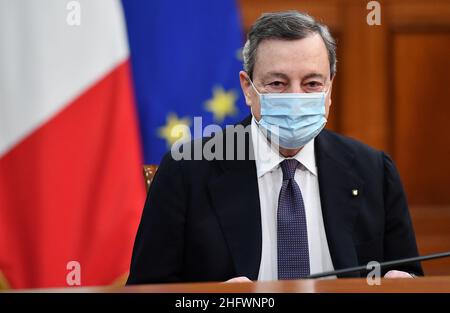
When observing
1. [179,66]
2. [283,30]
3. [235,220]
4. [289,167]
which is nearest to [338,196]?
[289,167]

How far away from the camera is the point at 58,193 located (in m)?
2.54

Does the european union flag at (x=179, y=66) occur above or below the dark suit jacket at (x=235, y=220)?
above

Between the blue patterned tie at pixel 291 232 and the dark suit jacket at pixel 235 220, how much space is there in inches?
2.2

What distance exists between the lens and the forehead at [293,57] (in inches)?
69.6

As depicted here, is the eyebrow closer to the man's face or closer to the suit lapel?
the man's face

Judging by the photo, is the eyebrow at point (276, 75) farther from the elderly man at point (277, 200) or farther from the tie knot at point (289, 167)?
the tie knot at point (289, 167)

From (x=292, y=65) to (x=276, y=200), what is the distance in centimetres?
33

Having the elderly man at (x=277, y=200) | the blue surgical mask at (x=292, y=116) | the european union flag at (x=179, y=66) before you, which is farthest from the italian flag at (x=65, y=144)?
the blue surgical mask at (x=292, y=116)

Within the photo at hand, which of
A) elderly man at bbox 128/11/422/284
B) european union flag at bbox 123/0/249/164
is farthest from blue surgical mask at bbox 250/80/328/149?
european union flag at bbox 123/0/249/164

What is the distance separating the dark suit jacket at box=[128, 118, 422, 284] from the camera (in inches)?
68.6

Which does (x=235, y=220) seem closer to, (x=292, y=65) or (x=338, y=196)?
(x=338, y=196)

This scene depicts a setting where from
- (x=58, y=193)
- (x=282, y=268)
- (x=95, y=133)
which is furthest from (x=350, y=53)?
(x=282, y=268)

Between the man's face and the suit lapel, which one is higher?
the man's face
